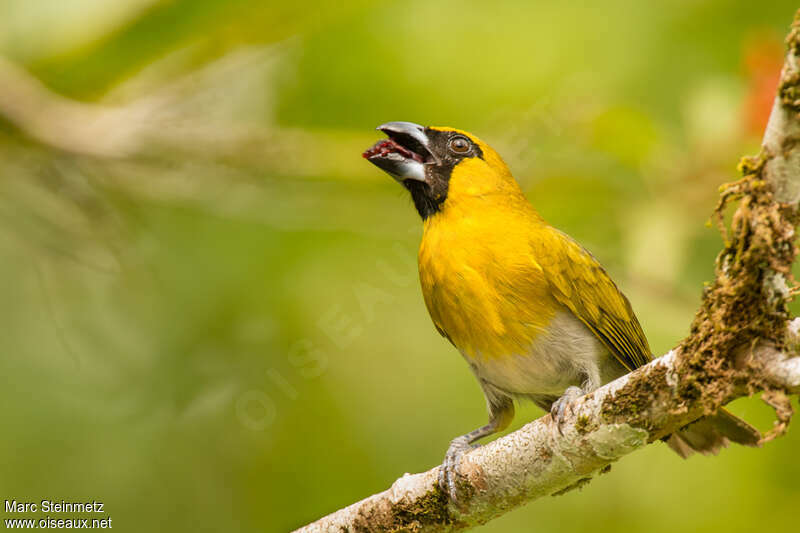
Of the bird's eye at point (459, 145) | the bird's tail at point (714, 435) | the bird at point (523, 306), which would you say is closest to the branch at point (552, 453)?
the bird at point (523, 306)

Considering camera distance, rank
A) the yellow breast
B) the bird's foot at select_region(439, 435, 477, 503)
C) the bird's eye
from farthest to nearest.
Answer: the bird's eye, the yellow breast, the bird's foot at select_region(439, 435, 477, 503)

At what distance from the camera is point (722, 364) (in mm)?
2291

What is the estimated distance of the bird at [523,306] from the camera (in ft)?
12.0

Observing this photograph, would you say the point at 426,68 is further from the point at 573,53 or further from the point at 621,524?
A: the point at 621,524

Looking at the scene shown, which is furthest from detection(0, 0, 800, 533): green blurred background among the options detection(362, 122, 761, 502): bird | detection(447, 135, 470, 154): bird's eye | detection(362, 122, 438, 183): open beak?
detection(362, 122, 761, 502): bird

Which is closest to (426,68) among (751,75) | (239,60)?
(239,60)

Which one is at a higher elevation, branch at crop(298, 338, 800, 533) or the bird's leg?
the bird's leg

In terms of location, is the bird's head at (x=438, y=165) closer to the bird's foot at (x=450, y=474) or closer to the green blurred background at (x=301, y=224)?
the green blurred background at (x=301, y=224)

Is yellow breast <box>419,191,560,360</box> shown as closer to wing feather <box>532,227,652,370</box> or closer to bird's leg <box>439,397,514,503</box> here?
wing feather <box>532,227,652,370</box>

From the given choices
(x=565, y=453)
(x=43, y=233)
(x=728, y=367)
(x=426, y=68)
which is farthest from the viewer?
(x=426, y=68)

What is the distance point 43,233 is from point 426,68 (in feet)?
7.29

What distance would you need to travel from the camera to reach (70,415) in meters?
5.48

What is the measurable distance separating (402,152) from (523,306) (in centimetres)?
101

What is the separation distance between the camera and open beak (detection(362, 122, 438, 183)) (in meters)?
4.11
